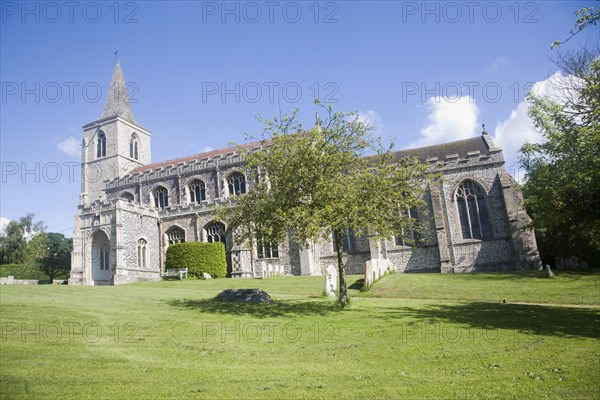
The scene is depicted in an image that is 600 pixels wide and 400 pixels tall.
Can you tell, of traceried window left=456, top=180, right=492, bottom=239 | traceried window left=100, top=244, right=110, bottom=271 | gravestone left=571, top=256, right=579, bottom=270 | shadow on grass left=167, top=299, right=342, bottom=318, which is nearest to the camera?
shadow on grass left=167, top=299, right=342, bottom=318

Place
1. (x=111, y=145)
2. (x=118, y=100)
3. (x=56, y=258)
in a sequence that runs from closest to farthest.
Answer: (x=111, y=145) → (x=118, y=100) → (x=56, y=258)

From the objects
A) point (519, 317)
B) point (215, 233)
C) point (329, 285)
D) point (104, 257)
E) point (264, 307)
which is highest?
point (215, 233)

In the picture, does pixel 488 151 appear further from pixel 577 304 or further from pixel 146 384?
pixel 146 384

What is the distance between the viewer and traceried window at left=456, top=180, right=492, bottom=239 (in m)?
29.0

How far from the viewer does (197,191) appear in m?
37.9

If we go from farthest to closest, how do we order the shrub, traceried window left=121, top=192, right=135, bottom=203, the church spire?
the church spire < the shrub < traceried window left=121, top=192, right=135, bottom=203

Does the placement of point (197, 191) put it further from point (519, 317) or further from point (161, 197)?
point (519, 317)

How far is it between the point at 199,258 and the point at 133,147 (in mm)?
24433

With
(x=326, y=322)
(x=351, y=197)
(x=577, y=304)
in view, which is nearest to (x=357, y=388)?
(x=326, y=322)

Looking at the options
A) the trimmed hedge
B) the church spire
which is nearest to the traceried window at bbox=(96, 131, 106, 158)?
the church spire

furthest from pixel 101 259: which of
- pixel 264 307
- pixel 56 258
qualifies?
pixel 56 258

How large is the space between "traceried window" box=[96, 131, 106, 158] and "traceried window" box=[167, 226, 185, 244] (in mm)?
18265

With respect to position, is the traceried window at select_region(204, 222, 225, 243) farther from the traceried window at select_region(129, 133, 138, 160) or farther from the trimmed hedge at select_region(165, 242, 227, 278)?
the traceried window at select_region(129, 133, 138, 160)

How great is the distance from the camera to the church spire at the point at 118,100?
48812mm
